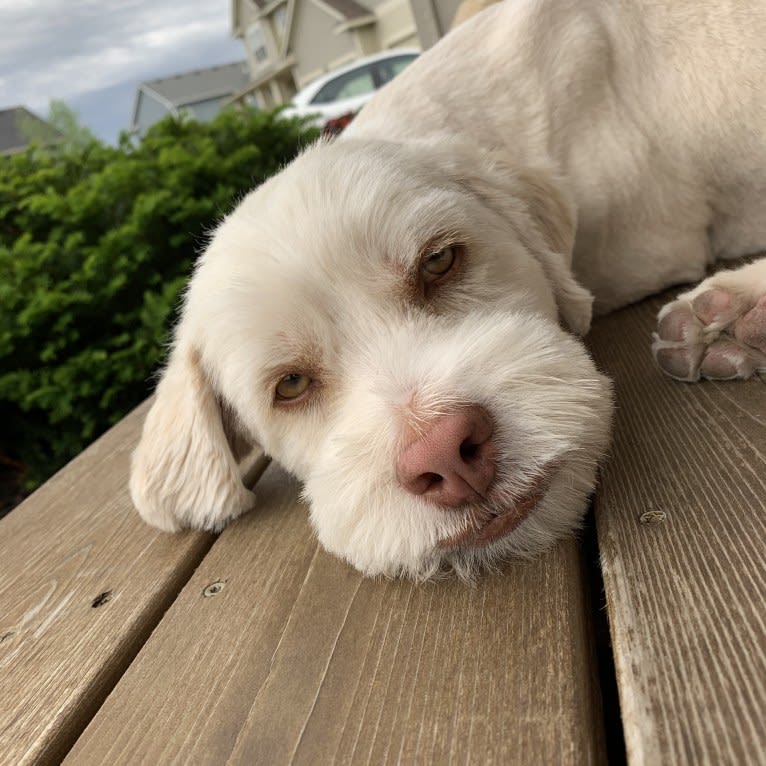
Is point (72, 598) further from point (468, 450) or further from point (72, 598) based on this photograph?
point (468, 450)

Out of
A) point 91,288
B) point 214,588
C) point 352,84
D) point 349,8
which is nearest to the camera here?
point 214,588

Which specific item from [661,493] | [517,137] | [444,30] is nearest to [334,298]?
[661,493]

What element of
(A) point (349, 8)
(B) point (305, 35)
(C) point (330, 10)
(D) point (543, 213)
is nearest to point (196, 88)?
(B) point (305, 35)

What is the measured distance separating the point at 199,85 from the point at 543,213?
64.4 metres

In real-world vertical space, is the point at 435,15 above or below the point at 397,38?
below

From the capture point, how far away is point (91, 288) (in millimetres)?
4988

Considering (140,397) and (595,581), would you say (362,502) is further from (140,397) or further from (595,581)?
(140,397)

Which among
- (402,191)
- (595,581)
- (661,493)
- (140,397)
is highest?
(402,191)

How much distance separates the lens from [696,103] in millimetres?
2707

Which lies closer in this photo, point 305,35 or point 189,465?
point 189,465

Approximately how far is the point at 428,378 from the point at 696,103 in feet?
5.91

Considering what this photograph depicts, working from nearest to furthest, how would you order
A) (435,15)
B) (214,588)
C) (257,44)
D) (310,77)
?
(214,588) < (435,15) < (310,77) < (257,44)

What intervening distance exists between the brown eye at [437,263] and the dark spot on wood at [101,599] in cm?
116

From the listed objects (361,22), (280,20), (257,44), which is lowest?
(361,22)
